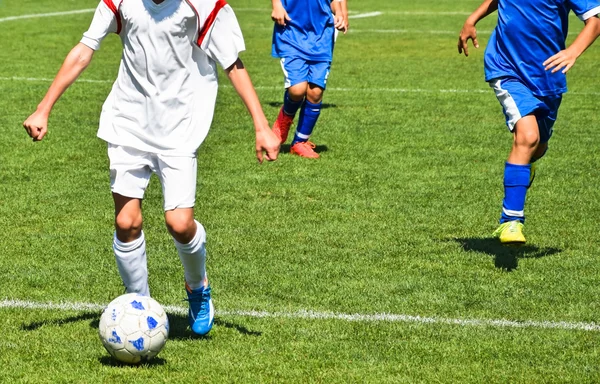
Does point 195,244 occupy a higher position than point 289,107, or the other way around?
point 195,244

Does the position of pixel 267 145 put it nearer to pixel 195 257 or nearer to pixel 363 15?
pixel 195 257

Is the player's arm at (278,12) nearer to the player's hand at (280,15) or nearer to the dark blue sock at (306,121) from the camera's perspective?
the player's hand at (280,15)

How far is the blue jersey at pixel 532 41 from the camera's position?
6.93 metres

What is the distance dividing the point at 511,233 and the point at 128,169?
253 cm

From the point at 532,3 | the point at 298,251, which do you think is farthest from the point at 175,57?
the point at 532,3

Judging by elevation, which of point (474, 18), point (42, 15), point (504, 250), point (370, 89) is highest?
point (474, 18)

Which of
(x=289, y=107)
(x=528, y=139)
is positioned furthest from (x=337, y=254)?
(x=289, y=107)

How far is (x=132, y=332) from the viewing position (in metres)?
4.74

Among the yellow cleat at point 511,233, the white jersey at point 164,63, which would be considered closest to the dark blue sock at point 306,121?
the yellow cleat at point 511,233

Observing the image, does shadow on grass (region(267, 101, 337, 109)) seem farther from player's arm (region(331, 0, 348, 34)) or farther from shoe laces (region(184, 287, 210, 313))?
shoe laces (region(184, 287, 210, 313))

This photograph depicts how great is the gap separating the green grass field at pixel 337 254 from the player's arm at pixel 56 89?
0.97 m

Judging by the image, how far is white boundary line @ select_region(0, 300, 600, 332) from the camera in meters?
5.51

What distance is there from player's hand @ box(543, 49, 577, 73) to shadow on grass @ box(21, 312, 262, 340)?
7.95 feet

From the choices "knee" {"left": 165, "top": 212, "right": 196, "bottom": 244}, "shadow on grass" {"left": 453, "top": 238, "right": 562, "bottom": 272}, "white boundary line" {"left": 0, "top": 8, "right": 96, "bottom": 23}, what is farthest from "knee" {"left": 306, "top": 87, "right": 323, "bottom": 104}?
"white boundary line" {"left": 0, "top": 8, "right": 96, "bottom": 23}
